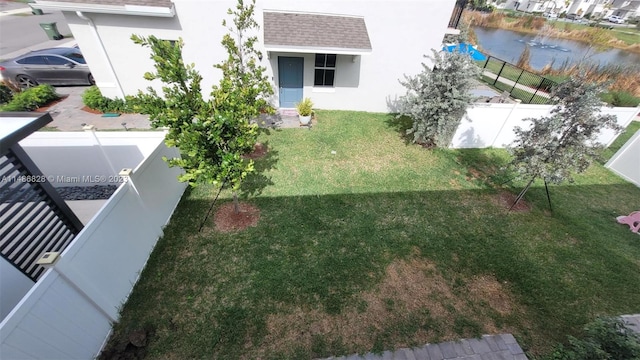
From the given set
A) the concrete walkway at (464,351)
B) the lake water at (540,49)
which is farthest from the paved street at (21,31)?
the lake water at (540,49)

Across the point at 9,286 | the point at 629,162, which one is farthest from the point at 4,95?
the point at 629,162

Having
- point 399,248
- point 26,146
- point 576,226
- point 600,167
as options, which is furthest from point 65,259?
point 600,167

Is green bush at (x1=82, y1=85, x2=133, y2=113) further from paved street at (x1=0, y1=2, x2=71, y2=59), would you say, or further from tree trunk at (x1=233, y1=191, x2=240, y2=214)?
paved street at (x1=0, y1=2, x2=71, y2=59)

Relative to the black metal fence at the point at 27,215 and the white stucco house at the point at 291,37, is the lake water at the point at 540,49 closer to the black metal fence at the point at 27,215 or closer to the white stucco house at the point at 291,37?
the white stucco house at the point at 291,37

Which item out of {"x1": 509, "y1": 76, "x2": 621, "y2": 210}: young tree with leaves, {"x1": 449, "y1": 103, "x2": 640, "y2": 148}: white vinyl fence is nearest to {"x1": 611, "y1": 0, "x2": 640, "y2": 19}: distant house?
{"x1": 449, "y1": 103, "x2": 640, "y2": 148}: white vinyl fence

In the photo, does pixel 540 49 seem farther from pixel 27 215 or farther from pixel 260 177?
pixel 27 215
